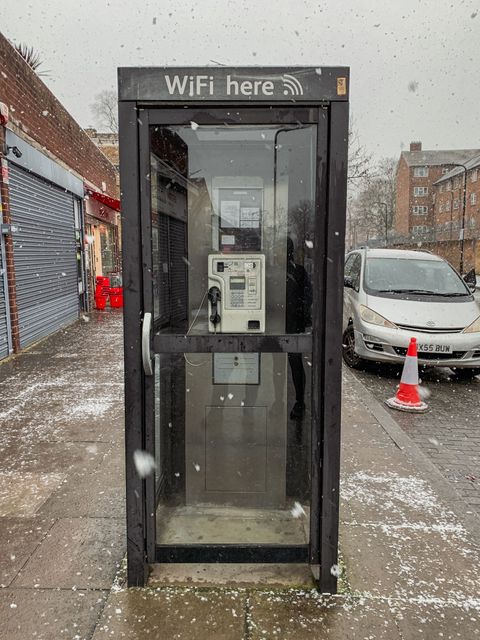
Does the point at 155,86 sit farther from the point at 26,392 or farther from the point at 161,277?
the point at 26,392

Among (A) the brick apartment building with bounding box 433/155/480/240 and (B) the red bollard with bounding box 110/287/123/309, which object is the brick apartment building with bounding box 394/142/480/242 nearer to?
(A) the brick apartment building with bounding box 433/155/480/240

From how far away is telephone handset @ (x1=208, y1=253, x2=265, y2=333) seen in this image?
2658mm

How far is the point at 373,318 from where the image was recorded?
6938mm

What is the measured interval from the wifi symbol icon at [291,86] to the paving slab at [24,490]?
10.00 ft

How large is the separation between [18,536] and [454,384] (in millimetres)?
6002

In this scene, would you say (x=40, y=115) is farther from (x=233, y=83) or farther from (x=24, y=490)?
(x=233, y=83)

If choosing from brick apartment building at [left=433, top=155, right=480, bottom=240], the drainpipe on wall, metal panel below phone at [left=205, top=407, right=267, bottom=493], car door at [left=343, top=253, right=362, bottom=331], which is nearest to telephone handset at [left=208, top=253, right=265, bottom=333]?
metal panel below phone at [left=205, top=407, right=267, bottom=493]

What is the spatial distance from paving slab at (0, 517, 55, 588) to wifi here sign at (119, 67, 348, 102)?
2.55 m

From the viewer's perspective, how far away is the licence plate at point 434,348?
21.5 ft

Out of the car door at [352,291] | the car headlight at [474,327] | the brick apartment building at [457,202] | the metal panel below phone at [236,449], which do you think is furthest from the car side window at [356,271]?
the brick apartment building at [457,202]

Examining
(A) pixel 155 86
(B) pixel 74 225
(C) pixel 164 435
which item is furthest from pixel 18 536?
(B) pixel 74 225

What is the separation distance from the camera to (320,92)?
85.1 inches

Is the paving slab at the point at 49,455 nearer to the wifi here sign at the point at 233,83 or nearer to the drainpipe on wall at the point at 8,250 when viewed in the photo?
the wifi here sign at the point at 233,83

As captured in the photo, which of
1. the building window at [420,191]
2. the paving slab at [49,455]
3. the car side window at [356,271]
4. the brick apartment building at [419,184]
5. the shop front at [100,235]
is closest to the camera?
the paving slab at [49,455]
